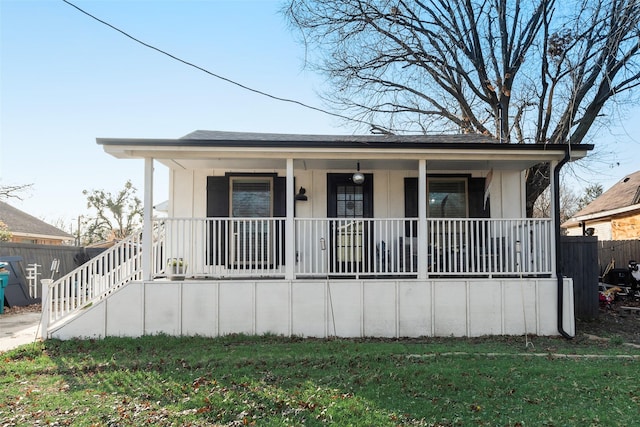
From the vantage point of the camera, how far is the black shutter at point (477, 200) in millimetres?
8617

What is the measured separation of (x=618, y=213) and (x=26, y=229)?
26.5m

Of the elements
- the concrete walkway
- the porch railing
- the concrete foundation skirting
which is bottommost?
the concrete walkway

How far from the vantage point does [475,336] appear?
7.11 metres

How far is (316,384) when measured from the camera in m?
4.67

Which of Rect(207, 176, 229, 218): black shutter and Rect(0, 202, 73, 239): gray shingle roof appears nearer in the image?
Rect(207, 176, 229, 218): black shutter

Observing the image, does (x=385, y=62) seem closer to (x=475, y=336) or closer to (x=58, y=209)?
(x=475, y=336)

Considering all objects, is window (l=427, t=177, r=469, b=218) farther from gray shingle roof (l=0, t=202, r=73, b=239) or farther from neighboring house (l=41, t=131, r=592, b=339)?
gray shingle roof (l=0, t=202, r=73, b=239)

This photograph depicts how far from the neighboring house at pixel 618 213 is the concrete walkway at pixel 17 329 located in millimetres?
15255

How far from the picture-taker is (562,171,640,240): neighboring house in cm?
1508

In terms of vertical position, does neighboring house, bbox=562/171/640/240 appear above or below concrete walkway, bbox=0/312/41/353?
above

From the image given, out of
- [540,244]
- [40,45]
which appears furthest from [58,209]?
[540,244]

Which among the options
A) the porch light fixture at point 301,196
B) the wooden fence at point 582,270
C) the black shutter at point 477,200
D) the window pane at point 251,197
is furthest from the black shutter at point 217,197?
the wooden fence at point 582,270

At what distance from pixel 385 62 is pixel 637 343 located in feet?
34.1

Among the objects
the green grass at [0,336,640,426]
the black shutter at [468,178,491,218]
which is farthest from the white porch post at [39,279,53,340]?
the black shutter at [468,178,491,218]
